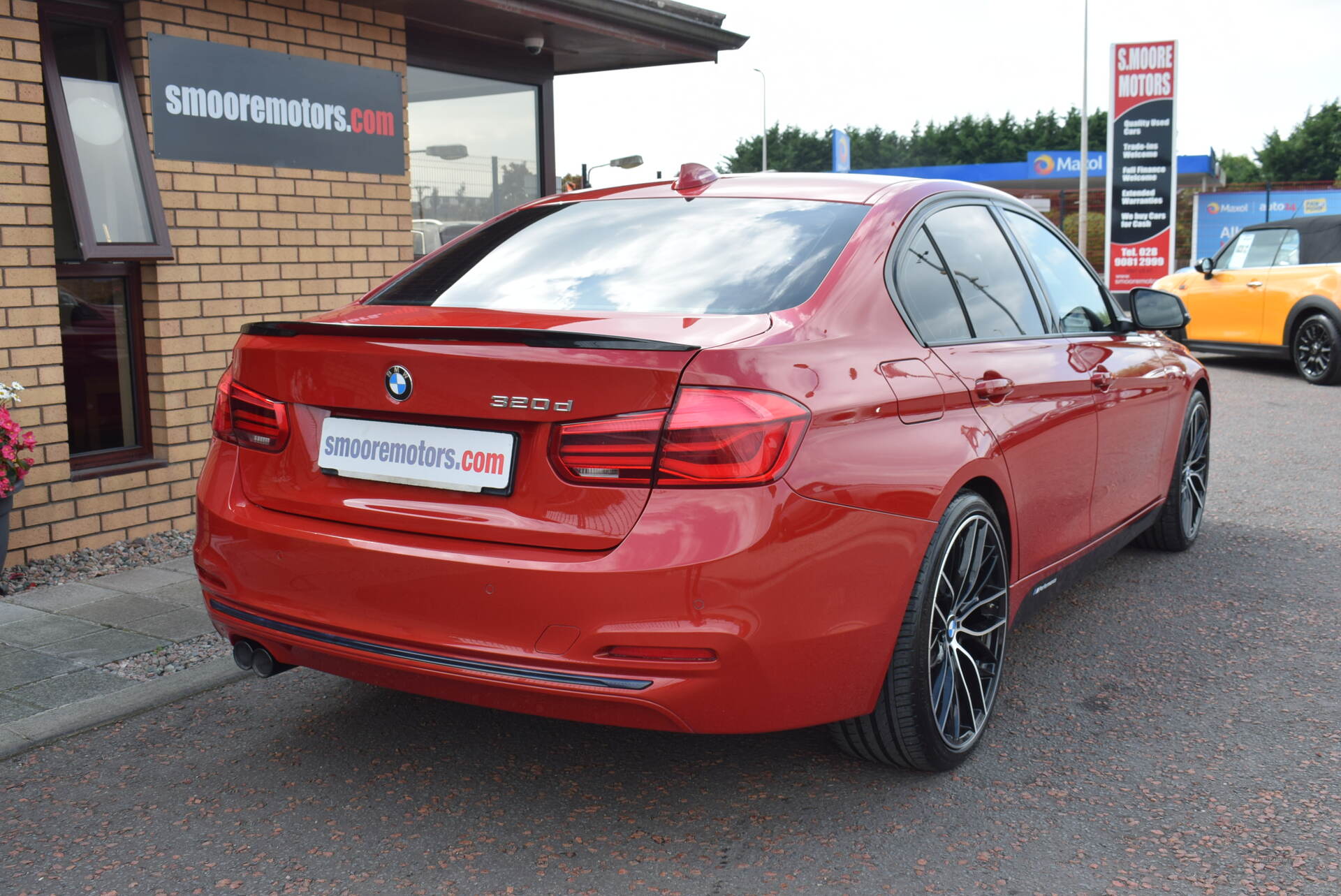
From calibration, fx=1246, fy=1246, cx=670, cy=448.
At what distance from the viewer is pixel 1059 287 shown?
14.8ft

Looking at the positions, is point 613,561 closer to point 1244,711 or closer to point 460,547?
point 460,547

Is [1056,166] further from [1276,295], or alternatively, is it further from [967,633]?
[967,633]

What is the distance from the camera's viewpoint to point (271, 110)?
22.1ft

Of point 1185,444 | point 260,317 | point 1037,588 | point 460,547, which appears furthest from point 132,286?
point 1185,444

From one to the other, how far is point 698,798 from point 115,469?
3.98m

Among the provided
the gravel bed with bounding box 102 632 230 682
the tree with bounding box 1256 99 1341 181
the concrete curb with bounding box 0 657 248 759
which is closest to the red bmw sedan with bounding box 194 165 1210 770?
the concrete curb with bounding box 0 657 248 759

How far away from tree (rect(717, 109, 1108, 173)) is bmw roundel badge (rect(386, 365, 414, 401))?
280 ft

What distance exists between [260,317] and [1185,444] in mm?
4697

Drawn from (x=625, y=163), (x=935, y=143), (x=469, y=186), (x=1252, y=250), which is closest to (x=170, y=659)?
(x=469, y=186)

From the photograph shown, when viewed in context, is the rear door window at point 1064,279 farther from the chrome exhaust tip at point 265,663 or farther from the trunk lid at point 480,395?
the chrome exhaust tip at point 265,663

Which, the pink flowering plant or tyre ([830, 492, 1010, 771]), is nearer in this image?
tyre ([830, 492, 1010, 771])

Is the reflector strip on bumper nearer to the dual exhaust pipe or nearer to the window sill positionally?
the dual exhaust pipe

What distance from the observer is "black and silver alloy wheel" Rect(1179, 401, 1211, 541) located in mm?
5684

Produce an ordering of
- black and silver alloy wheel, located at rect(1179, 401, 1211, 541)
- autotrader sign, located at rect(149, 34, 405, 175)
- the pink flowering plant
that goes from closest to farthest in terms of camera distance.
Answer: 1. the pink flowering plant
2. black and silver alloy wheel, located at rect(1179, 401, 1211, 541)
3. autotrader sign, located at rect(149, 34, 405, 175)
